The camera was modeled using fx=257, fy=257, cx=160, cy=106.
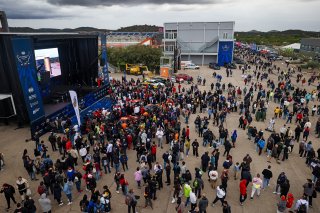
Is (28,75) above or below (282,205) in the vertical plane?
above

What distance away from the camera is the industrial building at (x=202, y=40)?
50.0 metres

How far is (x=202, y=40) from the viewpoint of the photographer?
51250mm

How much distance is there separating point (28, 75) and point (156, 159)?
974 cm

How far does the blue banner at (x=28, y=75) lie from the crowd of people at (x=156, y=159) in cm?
138

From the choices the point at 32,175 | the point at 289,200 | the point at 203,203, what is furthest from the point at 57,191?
the point at 289,200

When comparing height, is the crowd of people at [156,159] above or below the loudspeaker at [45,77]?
below

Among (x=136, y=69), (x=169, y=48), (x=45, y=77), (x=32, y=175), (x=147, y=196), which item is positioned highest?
(x=169, y=48)

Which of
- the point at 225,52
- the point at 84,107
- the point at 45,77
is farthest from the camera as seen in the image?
the point at 225,52

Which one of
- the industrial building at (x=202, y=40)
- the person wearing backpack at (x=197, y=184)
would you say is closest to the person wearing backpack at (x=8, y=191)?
the person wearing backpack at (x=197, y=184)

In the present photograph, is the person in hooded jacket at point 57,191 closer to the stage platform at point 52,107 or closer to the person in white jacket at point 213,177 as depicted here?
the person in white jacket at point 213,177

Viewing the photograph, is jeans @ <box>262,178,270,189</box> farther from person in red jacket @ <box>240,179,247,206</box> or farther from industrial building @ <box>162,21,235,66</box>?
industrial building @ <box>162,21,235,66</box>

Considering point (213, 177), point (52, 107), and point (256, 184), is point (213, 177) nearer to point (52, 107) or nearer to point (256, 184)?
point (256, 184)

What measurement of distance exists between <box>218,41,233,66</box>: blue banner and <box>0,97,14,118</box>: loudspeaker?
41.0 m

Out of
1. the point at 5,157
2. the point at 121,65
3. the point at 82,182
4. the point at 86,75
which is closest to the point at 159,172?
the point at 82,182
